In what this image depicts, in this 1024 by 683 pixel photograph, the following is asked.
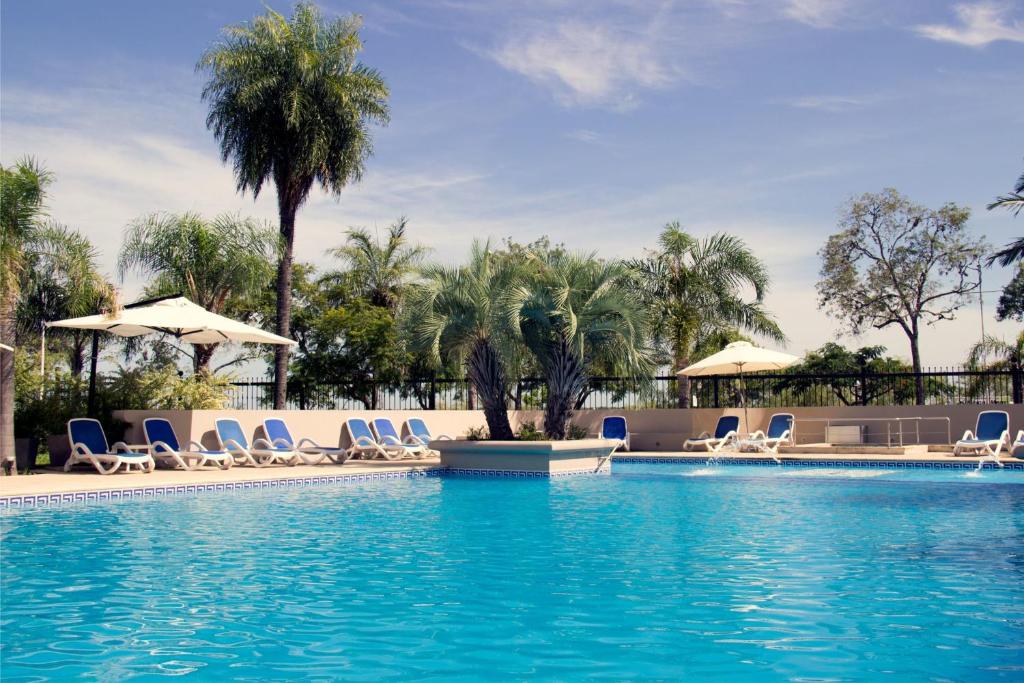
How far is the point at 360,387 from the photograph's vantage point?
23.4m

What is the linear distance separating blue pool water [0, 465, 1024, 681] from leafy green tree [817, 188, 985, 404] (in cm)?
1512

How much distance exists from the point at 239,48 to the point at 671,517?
14422mm

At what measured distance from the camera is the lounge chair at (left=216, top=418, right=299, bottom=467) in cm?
1469

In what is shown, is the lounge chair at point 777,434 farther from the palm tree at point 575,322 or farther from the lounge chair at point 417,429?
the lounge chair at point 417,429

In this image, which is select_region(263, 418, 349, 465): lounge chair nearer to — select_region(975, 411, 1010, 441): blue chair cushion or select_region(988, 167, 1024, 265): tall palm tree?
select_region(975, 411, 1010, 441): blue chair cushion

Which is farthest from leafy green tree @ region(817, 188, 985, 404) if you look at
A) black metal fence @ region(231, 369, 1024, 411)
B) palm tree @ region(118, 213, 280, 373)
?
palm tree @ region(118, 213, 280, 373)

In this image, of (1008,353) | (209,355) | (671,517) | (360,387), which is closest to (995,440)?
(1008,353)

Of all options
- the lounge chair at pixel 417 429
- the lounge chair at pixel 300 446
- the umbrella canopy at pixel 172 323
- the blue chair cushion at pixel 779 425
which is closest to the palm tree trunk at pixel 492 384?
the lounge chair at pixel 417 429

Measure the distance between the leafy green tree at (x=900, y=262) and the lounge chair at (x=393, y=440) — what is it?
14128 millimetres

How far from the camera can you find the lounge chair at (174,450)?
539 inches

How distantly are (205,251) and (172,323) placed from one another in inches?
283

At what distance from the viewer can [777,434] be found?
1830 cm

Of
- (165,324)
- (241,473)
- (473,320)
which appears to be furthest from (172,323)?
(473,320)

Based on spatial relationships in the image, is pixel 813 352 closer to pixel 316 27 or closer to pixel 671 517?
pixel 316 27
